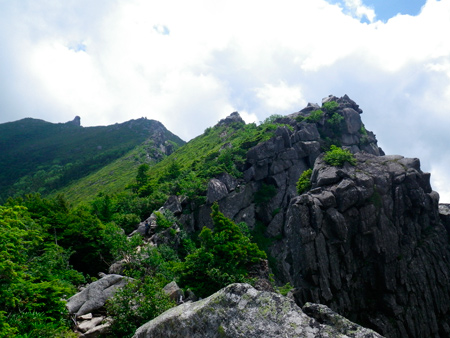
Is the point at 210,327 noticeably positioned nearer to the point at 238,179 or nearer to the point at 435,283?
the point at 435,283

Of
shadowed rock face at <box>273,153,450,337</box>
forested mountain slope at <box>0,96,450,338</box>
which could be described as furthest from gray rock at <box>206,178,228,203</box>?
shadowed rock face at <box>273,153,450,337</box>

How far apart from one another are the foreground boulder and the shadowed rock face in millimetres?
39855

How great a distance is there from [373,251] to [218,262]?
34788mm

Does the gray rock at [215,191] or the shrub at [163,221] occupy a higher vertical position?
the gray rock at [215,191]

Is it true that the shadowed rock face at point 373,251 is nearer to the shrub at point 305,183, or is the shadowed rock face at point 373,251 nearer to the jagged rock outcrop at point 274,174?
the shrub at point 305,183

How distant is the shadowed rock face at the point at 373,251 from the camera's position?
4578 centimetres

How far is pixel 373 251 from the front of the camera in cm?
4966

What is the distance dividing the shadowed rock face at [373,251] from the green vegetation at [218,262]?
62.0 ft

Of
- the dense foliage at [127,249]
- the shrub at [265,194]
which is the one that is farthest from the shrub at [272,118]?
the shrub at [265,194]

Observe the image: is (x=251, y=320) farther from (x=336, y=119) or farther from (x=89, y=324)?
(x=336, y=119)

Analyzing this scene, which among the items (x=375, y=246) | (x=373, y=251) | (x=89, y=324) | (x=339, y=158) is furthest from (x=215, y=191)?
(x=89, y=324)

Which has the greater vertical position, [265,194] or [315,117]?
[315,117]

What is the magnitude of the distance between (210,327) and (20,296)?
12.9 m

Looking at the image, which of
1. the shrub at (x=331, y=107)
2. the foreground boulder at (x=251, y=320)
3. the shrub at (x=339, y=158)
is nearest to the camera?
the foreground boulder at (x=251, y=320)
